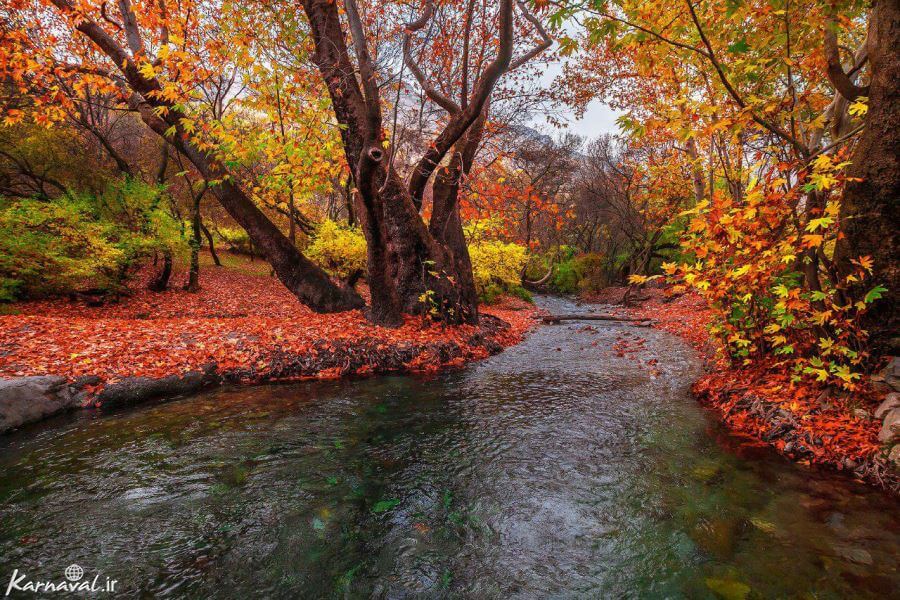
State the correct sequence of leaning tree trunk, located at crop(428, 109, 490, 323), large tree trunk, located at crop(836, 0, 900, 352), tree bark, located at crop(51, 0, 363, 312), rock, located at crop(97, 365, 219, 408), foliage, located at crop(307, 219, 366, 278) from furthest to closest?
foliage, located at crop(307, 219, 366, 278), leaning tree trunk, located at crop(428, 109, 490, 323), tree bark, located at crop(51, 0, 363, 312), rock, located at crop(97, 365, 219, 408), large tree trunk, located at crop(836, 0, 900, 352)

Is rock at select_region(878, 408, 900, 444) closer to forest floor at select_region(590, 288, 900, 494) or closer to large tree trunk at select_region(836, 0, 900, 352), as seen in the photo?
forest floor at select_region(590, 288, 900, 494)

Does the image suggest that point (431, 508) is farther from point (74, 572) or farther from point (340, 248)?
point (340, 248)

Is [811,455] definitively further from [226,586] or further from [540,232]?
[540,232]

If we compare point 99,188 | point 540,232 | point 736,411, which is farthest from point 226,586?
point 540,232

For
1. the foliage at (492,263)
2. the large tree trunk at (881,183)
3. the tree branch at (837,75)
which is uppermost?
the tree branch at (837,75)

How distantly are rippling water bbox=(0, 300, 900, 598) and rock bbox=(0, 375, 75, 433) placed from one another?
21 cm

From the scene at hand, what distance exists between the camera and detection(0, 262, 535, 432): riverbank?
480 centimetres

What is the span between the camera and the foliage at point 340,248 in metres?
12.8

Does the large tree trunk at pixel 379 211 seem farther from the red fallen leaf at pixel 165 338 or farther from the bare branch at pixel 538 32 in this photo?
the bare branch at pixel 538 32

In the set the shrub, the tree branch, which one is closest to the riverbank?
the tree branch

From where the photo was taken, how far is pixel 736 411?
455cm

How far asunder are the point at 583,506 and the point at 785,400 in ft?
9.36

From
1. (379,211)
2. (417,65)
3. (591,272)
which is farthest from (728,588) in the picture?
(591,272)

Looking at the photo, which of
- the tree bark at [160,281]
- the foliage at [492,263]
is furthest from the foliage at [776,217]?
the tree bark at [160,281]
